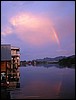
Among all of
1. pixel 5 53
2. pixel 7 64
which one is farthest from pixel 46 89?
pixel 5 53

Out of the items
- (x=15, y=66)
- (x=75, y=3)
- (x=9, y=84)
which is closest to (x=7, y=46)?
(x=9, y=84)

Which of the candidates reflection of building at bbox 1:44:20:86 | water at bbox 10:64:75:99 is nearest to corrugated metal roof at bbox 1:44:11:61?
reflection of building at bbox 1:44:20:86

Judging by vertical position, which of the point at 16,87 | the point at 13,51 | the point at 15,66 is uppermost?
the point at 13,51

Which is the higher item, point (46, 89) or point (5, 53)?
point (5, 53)

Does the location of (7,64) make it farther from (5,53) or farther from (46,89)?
(46,89)

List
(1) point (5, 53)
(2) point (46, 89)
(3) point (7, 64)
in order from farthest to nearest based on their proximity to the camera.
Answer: (2) point (46, 89) → (3) point (7, 64) → (1) point (5, 53)

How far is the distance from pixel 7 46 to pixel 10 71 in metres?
6.86

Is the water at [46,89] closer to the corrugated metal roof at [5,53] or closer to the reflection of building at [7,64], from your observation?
the reflection of building at [7,64]

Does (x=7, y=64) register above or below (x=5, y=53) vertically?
below

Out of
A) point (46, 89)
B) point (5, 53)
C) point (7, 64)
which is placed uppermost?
point (5, 53)

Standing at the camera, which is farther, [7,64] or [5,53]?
[7,64]

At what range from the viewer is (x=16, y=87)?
24547 millimetres

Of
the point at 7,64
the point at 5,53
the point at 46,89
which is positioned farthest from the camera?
the point at 46,89

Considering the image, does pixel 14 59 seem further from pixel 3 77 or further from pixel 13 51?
pixel 3 77
